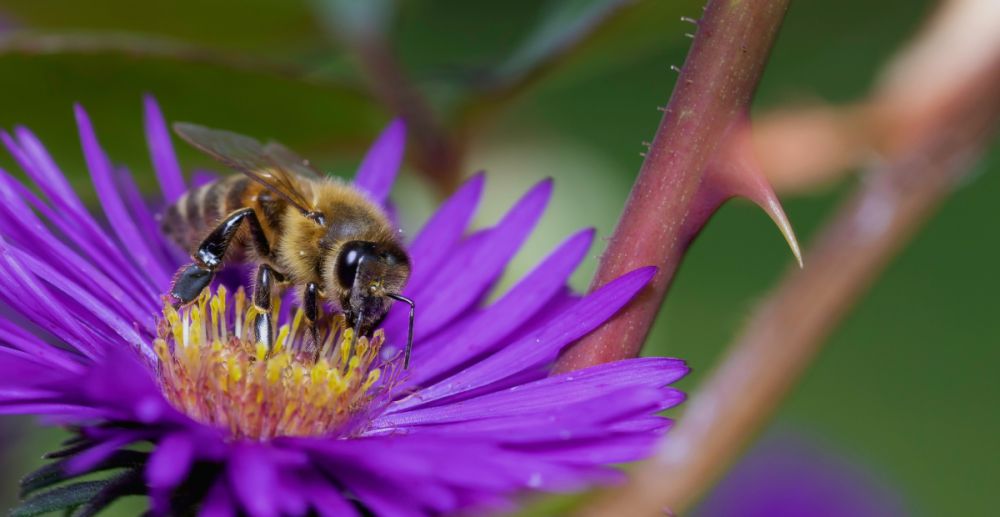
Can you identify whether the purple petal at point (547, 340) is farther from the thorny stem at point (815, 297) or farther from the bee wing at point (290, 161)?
the bee wing at point (290, 161)

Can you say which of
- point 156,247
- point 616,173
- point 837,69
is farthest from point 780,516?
point 837,69

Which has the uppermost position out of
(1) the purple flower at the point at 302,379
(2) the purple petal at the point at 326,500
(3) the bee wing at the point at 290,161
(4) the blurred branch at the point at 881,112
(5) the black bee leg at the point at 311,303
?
(4) the blurred branch at the point at 881,112

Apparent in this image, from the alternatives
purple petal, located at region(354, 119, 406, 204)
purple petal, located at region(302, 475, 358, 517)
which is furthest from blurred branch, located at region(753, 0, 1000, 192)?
purple petal, located at region(302, 475, 358, 517)

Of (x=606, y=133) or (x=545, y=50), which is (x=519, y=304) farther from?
(x=606, y=133)

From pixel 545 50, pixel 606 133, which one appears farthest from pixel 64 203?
pixel 606 133

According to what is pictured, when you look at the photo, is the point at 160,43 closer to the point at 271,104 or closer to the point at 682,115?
the point at 271,104

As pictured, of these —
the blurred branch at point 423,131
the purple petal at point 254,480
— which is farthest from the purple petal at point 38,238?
the blurred branch at point 423,131
